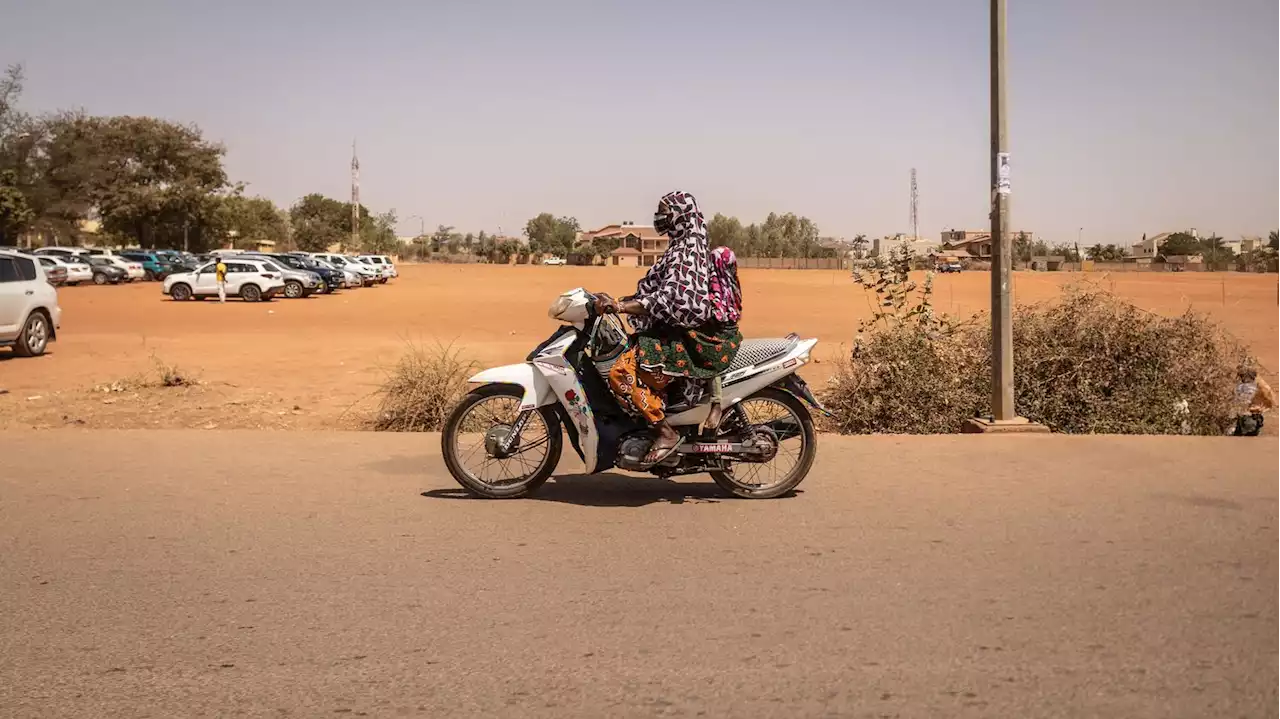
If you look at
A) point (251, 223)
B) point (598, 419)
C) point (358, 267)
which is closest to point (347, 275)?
point (358, 267)

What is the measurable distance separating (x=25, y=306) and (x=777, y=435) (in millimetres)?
16160

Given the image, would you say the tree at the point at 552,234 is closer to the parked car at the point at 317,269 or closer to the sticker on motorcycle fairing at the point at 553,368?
the parked car at the point at 317,269

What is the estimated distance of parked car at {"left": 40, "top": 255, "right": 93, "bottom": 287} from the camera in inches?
2226

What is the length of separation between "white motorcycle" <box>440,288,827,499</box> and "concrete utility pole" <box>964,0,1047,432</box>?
3.41m

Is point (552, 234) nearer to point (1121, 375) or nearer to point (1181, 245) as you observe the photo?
point (1181, 245)

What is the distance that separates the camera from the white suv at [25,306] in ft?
62.3

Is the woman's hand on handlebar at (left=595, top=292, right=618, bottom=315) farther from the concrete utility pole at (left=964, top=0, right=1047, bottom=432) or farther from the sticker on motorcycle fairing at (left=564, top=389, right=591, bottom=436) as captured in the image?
the concrete utility pole at (left=964, top=0, right=1047, bottom=432)

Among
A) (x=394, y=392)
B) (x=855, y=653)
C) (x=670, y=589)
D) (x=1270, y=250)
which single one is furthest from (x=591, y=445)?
(x=1270, y=250)

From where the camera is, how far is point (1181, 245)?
143000 mm

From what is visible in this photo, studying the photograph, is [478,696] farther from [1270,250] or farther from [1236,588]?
[1270,250]

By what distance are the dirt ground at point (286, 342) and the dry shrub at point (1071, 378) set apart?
78 centimetres

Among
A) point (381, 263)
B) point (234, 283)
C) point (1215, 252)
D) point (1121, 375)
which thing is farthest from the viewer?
point (1215, 252)

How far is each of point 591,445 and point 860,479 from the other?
81.9 inches

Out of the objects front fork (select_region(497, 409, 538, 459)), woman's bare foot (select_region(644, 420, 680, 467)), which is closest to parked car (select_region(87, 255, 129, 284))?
front fork (select_region(497, 409, 538, 459))
